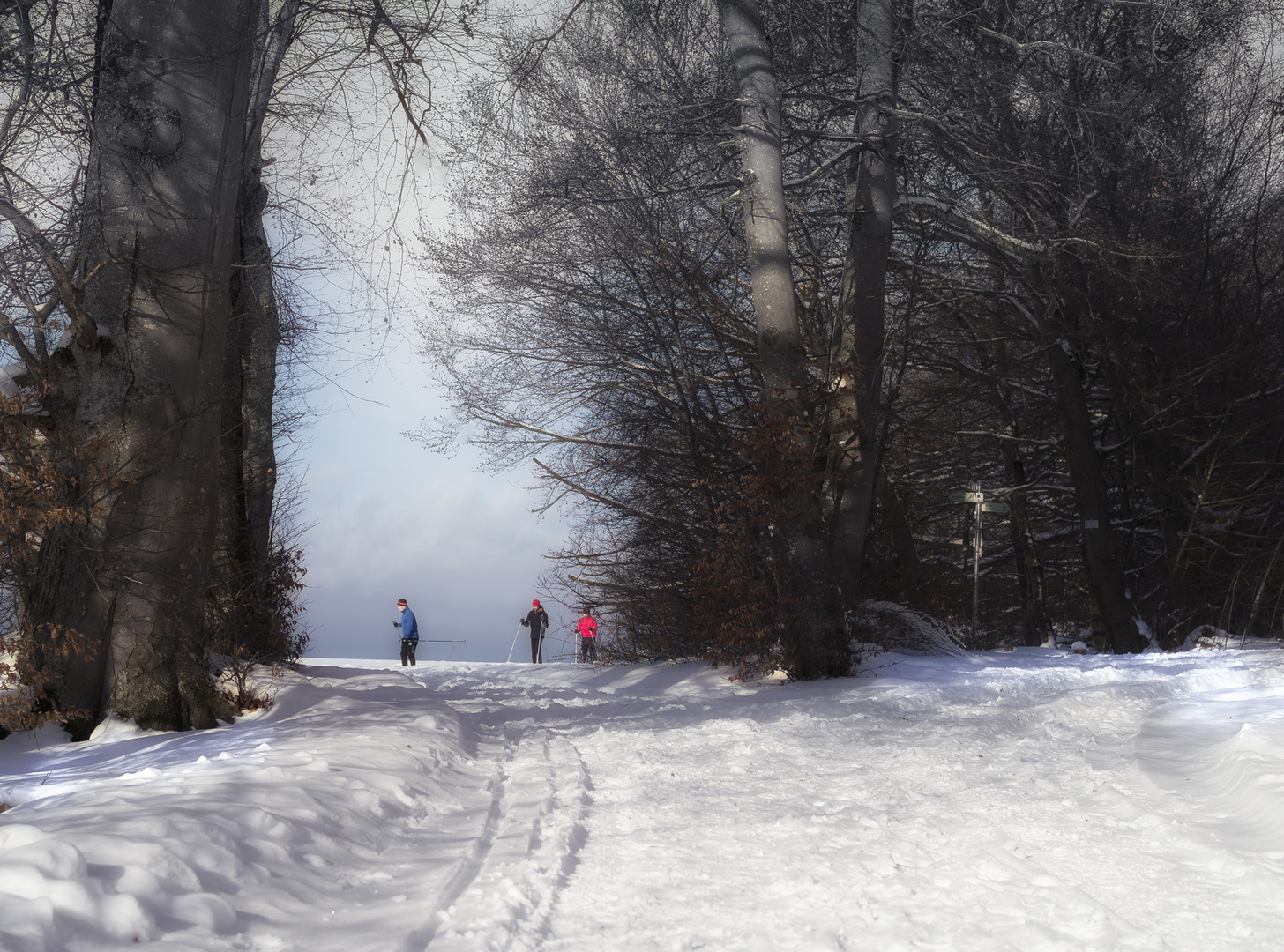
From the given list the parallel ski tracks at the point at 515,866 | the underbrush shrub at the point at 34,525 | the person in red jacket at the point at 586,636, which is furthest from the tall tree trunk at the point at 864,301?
the person in red jacket at the point at 586,636

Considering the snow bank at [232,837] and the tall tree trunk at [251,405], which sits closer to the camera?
the snow bank at [232,837]

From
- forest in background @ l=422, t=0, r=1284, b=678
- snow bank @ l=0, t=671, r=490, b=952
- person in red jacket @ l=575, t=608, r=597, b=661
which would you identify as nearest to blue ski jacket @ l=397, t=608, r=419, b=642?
person in red jacket @ l=575, t=608, r=597, b=661

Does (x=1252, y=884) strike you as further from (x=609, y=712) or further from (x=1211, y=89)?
(x=1211, y=89)

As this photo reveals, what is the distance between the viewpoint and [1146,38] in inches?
541

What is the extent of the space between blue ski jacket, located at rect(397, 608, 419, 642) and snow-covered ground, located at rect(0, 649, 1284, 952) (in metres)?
13.6

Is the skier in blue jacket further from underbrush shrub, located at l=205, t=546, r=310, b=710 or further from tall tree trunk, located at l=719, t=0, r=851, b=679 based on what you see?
tall tree trunk, located at l=719, t=0, r=851, b=679

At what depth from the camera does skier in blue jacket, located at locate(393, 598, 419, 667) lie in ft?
68.3

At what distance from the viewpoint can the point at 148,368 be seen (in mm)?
6891

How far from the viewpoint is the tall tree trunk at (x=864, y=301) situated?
37.8 feet

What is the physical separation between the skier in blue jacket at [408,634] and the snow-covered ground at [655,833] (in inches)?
533

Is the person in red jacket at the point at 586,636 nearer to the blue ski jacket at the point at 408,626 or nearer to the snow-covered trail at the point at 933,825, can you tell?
the blue ski jacket at the point at 408,626

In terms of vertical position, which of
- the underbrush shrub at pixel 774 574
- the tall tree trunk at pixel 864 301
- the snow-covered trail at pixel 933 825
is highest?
the tall tree trunk at pixel 864 301

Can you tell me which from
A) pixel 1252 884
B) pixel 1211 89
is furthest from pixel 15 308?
pixel 1211 89

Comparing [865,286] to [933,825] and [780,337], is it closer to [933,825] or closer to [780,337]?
[780,337]
